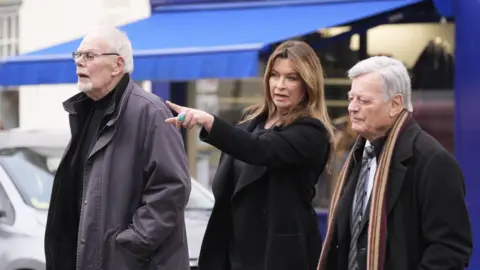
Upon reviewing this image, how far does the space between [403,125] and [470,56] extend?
6.12 metres

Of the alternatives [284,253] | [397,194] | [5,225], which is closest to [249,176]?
[284,253]

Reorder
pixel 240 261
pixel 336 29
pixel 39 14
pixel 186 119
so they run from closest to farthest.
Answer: pixel 186 119
pixel 240 261
pixel 336 29
pixel 39 14

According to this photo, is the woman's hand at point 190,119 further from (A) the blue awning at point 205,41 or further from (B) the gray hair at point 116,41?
(A) the blue awning at point 205,41

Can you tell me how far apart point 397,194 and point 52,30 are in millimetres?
10435

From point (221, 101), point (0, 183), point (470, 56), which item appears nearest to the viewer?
point (0, 183)

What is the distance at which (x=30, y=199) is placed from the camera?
24.0ft

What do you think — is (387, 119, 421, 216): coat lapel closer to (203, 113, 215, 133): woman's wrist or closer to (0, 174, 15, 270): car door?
(203, 113, 215, 133): woman's wrist

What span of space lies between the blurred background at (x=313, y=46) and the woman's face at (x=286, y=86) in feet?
12.0

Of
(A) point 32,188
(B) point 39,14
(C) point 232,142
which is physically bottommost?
(A) point 32,188

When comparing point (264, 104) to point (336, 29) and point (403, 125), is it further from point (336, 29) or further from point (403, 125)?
point (336, 29)

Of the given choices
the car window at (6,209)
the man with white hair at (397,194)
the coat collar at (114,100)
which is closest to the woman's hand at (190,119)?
the coat collar at (114,100)

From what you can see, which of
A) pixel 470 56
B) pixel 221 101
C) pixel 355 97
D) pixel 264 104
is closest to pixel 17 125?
pixel 221 101

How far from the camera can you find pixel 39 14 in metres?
13.8

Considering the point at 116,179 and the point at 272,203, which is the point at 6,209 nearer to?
the point at 116,179
